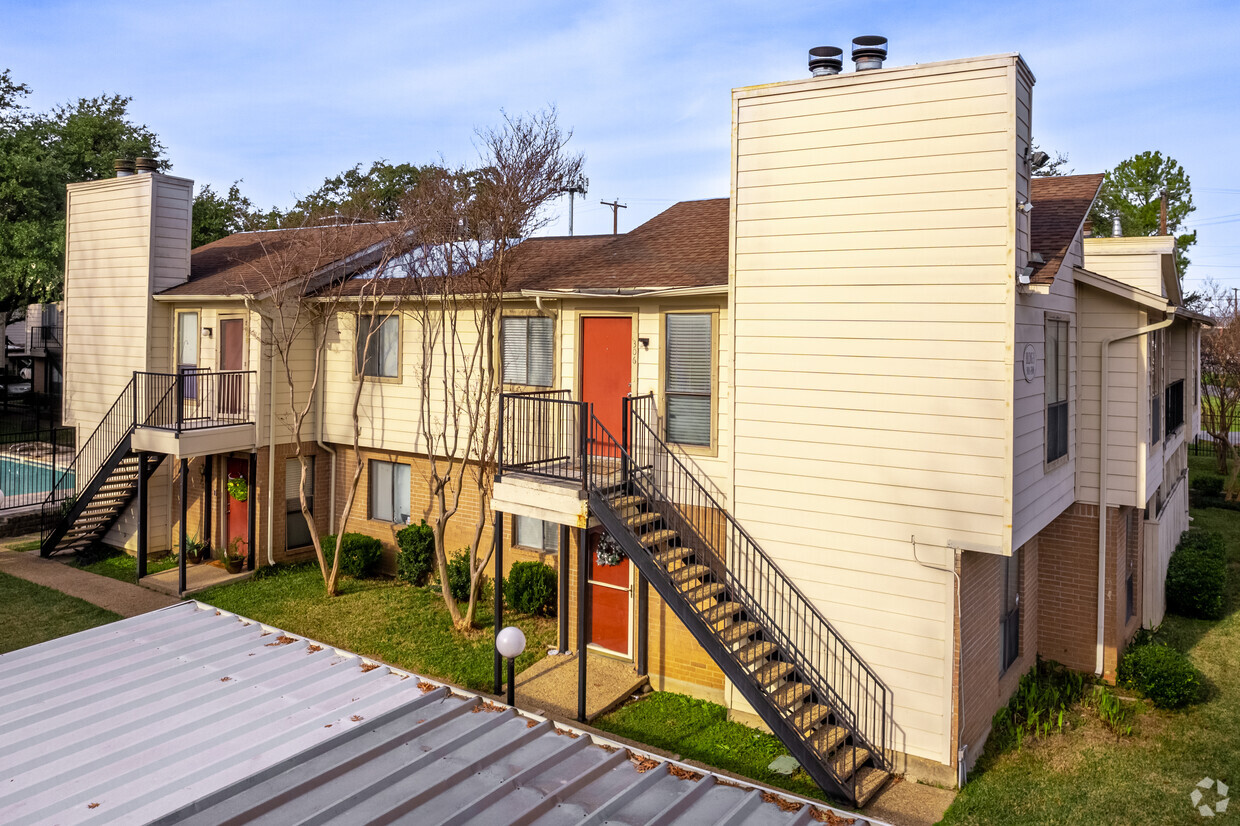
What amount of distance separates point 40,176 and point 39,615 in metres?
18.2

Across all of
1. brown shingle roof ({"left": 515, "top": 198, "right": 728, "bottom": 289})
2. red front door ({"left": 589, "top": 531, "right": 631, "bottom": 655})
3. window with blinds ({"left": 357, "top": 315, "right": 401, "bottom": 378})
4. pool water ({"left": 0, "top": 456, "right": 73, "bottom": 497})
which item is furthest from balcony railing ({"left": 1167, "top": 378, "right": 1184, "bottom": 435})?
pool water ({"left": 0, "top": 456, "right": 73, "bottom": 497})

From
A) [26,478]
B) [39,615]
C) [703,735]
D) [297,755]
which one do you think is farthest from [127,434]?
[703,735]

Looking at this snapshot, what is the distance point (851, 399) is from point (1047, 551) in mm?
5172

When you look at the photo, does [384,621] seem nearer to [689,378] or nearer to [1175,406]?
[689,378]

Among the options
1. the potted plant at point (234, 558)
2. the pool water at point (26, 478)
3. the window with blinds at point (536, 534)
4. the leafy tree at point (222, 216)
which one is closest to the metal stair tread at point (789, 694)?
the window with blinds at point (536, 534)

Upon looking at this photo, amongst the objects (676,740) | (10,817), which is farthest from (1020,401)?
(10,817)

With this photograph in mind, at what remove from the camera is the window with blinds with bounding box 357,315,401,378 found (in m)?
16.0

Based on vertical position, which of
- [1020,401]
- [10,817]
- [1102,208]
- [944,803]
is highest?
[1102,208]

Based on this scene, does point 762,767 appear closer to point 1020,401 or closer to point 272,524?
point 1020,401

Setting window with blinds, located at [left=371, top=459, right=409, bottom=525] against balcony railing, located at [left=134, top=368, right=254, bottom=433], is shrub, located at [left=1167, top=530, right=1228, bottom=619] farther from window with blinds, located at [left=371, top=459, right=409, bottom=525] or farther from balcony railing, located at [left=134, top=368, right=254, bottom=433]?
balcony railing, located at [left=134, top=368, right=254, bottom=433]

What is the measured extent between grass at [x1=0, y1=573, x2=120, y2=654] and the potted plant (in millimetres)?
2535

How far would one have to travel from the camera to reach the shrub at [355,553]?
16062mm

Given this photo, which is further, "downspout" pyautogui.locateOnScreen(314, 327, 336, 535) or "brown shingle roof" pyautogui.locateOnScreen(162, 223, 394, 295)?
"downspout" pyautogui.locateOnScreen(314, 327, 336, 535)

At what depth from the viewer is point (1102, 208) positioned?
134 feet
